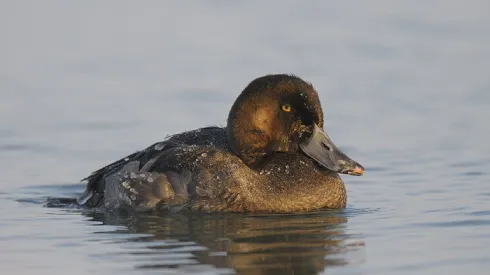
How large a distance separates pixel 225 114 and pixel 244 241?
17.9 feet

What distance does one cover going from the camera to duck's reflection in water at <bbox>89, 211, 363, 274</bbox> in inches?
312

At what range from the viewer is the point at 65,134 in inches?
534

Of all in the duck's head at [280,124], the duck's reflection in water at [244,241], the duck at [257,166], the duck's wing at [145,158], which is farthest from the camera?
the duck's wing at [145,158]

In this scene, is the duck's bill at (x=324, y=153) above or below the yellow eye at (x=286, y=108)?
below

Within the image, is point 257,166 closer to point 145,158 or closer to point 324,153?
point 324,153

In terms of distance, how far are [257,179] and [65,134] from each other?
4.15 m

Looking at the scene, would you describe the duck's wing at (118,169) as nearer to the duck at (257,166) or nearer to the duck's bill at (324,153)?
the duck at (257,166)

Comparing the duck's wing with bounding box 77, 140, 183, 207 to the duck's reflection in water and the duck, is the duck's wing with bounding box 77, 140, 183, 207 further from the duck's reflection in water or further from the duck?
the duck's reflection in water

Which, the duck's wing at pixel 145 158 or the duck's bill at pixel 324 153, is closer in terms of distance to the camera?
the duck's bill at pixel 324 153

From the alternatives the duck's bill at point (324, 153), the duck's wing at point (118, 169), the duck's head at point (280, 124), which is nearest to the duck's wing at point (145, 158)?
the duck's wing at point (118, 169)

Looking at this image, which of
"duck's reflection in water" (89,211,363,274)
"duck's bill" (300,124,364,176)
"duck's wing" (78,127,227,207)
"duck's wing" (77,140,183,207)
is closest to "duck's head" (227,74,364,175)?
"duck's bill" (300,124,364,176)

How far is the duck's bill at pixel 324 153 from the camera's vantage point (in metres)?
10.2

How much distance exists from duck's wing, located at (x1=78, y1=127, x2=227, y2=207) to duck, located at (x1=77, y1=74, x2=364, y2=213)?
0.03 meters

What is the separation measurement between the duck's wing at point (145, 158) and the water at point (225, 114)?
41 centimetres
